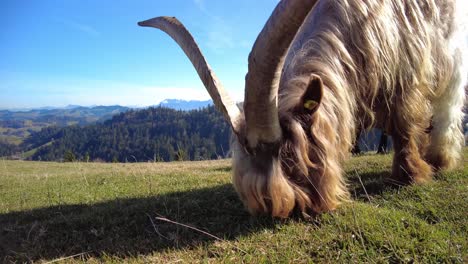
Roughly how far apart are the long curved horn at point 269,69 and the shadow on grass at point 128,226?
116 cm

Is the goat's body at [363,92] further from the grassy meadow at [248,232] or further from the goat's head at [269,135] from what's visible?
the grassy meadow at [248,232]

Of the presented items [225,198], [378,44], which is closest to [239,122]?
[225,198]

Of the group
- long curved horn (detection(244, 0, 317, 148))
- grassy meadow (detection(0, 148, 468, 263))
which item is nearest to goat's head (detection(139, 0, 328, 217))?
long curved horn (detection(244, 0, 317, 148))

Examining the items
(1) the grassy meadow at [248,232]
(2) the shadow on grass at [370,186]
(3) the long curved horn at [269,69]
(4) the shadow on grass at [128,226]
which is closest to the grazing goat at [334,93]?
(3) the long curved horn at [269,69]

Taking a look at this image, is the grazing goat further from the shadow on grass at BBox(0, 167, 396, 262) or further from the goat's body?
the shadow on grass at BBox(0, 167, 396, 262)

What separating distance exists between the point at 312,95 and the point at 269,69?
1.99 feet

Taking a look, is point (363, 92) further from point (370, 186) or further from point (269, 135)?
point (269, 135)

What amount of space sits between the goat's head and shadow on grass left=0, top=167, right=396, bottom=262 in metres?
0.50

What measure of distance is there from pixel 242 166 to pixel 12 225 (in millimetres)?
4143

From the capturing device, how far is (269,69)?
323cm

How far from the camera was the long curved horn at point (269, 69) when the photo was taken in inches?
110

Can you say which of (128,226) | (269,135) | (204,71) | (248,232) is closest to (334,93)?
(269,135)

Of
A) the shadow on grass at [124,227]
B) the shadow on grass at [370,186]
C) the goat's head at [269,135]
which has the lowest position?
the shadow on grass at [124,227]

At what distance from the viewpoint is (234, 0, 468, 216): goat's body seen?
366 centimetres
